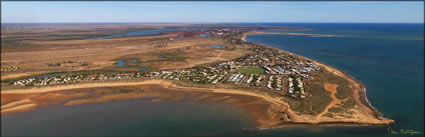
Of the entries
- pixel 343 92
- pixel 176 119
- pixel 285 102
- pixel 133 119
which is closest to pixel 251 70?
pixel 285 102

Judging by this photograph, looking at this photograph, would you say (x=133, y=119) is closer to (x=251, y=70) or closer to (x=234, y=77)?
(x=234, y=77)

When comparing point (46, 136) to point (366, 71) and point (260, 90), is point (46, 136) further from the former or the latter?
point (366, 71)

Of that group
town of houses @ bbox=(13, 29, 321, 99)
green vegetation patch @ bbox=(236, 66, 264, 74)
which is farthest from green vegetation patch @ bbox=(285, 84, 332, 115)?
green vegetation patch @ bbox=(236, 66, 264, 74)

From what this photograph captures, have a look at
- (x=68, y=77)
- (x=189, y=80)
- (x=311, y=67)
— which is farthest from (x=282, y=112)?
(x=68, y=77)

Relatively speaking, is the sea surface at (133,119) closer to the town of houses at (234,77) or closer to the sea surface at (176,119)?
the sea surface at (176,119)

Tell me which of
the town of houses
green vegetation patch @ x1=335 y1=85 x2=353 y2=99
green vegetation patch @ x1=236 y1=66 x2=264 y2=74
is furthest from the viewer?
green vegetation patch @ x1=236 y1=66 x2=264 y2=74

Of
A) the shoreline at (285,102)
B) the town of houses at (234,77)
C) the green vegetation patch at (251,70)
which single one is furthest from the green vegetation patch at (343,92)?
the green vegetation patch at (251,70)

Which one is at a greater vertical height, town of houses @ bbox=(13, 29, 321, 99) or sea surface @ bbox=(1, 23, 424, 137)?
town of houses @ bbox=(13, 29, 321, 99)

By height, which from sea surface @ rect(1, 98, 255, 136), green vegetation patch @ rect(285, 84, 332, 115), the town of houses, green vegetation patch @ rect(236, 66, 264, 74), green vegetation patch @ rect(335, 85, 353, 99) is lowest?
sea surface @ rect(1, 98, 255, 136)

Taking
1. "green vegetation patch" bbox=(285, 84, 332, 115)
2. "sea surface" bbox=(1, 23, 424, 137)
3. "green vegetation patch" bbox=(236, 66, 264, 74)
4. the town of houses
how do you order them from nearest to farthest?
"sea surface" bbox=(1, 23, 424, 137) → "green vegetation patch" bbox=(285, 84, 332, 115) → the town of houses → "green vegetation patch" bbox=(236, 66, 264, 74)

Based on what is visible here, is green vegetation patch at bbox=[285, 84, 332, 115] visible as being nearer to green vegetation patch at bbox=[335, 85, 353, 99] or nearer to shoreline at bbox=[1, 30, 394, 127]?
shoreline at bbox=[1, 30, 394, 127]

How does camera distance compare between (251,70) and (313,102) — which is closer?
(313,102)
